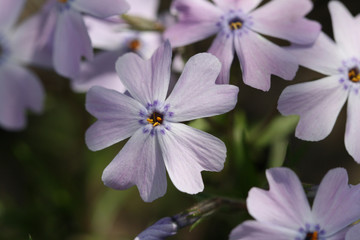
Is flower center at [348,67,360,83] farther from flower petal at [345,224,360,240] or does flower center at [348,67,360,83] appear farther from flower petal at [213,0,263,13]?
flower petal at [345,224,360,240]

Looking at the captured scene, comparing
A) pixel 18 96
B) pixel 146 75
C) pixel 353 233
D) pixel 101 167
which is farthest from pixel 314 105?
pixel 101 167

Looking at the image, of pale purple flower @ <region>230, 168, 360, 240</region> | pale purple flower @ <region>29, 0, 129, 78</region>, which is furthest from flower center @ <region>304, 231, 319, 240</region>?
pale purple flower @ <region>29, 0, 129, 78</region>

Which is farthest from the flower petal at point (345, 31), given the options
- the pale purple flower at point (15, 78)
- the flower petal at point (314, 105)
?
the pale purple flower at point (15, 78)

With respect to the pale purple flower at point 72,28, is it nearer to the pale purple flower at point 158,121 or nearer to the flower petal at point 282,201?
the pale purple flower at point 158,121

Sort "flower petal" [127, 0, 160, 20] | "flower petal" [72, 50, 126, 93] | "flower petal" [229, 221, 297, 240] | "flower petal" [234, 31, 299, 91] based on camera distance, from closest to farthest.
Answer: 1. "flower petal" [229, 221, 297, 240]
2. "flower petal" [234, 31, 299, 91]
3. "flower petal" [72, 50, 126, 93]
4. "flower petal" [127, 0, 160, 20]

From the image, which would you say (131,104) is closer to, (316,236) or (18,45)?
(316,236)

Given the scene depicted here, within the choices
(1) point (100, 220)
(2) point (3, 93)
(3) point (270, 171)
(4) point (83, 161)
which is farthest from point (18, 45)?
(3) point (270, 171)
